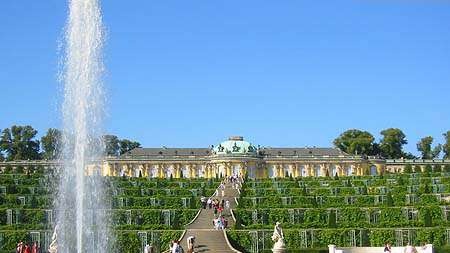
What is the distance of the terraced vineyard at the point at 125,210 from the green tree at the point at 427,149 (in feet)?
215

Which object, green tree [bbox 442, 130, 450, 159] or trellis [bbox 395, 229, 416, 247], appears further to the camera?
green tree [bbox 442, 130, 450, 159]

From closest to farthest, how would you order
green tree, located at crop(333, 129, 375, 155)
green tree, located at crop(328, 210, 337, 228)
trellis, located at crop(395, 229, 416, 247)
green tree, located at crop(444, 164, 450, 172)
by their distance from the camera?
trellis, located at crop(395, 229, 416, 247) < green tree, located at crop(328, 210, 337, 228) < green tree, located at crop(444, 164, 450, 172) < green tree, located at crop(333, 129, 375, 155)

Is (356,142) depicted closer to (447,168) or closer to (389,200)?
(447,168)

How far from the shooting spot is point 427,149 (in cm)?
12131

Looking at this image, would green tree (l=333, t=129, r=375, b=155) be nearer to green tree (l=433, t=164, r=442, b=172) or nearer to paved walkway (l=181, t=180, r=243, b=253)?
green tree (l=433, t=164, r=442, b=172)

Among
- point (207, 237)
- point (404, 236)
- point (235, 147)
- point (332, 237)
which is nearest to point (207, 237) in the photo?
point (207, 237)

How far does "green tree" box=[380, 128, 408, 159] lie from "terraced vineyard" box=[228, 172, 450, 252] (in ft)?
181

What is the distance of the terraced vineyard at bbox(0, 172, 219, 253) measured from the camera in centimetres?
3662

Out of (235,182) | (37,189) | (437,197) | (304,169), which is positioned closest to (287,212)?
(437,197)

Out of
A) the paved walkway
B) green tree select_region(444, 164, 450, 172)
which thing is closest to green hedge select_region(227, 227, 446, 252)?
the paved walkway

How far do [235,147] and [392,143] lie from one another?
25.6 metres

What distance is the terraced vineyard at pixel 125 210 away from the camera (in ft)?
120

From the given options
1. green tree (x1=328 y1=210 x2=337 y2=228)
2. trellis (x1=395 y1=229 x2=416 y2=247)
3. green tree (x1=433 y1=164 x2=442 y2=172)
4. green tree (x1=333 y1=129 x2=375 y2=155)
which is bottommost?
trellis (x1=395 y1=229 x2=416 y2=247)

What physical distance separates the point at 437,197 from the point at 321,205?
7.51 meters
